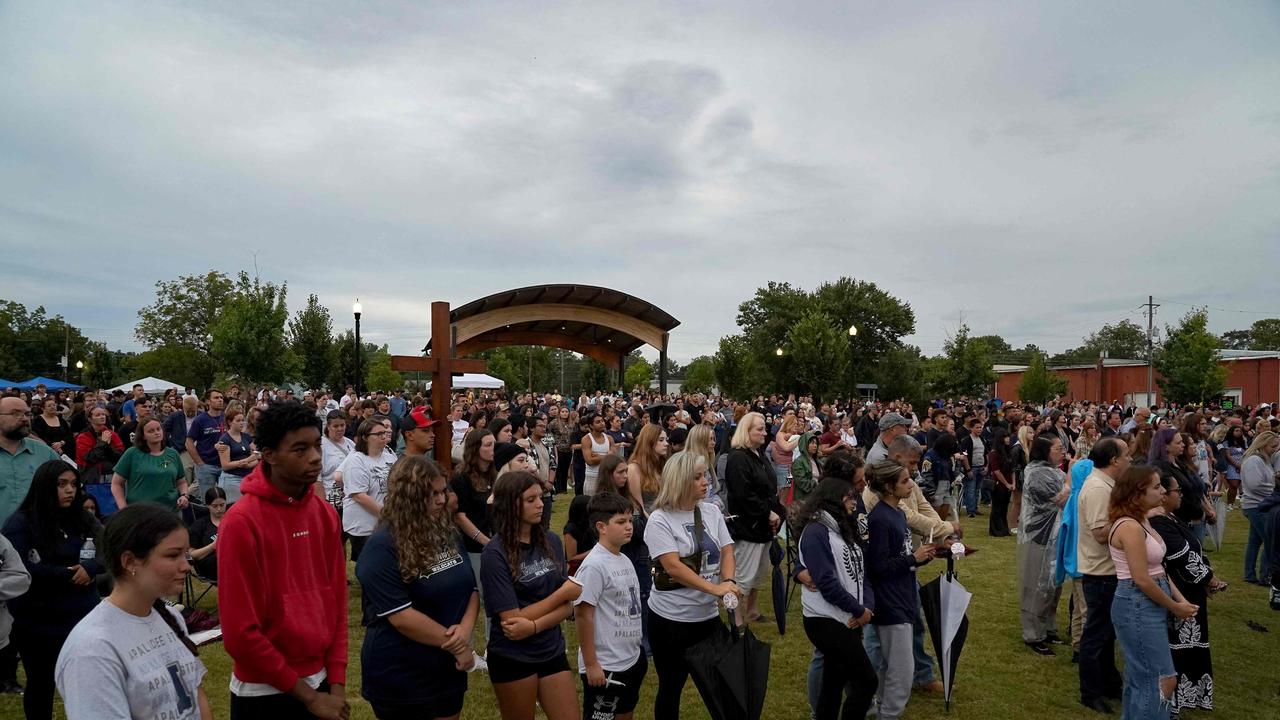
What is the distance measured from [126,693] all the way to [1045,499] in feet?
22.2

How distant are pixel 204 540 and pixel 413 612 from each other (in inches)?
181

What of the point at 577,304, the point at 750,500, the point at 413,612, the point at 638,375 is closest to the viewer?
the point at 413,612

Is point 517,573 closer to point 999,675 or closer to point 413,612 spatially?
point 413,612

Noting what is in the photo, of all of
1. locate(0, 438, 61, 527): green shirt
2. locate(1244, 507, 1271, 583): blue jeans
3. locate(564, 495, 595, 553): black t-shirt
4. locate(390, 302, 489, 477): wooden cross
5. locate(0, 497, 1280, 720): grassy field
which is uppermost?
locate(390, 302, 489, 477): wooden cross

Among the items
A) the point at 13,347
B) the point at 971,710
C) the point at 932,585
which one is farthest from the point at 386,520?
the point at 13,347

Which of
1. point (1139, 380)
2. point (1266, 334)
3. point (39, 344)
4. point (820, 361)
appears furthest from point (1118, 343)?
point (39, 344)

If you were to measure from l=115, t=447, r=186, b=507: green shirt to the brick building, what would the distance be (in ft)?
148

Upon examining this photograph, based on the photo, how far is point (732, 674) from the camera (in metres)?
3.82

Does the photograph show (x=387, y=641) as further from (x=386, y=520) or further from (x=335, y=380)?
(x=335, y=380)

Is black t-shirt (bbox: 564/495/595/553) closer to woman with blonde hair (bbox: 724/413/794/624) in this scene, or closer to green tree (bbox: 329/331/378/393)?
woman with blonde hair (bbox: 724/413/794/624)

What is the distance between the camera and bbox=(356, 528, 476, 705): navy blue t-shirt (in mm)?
3238

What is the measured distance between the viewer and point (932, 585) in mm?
5125

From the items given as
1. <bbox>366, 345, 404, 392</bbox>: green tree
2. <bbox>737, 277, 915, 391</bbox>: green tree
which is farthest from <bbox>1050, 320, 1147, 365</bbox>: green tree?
<bbox>366, 345, 404, 392</bbox>: green tree

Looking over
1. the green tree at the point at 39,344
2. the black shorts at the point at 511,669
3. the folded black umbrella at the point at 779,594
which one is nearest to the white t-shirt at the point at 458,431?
the folded black umbrella at the point at 779,594
